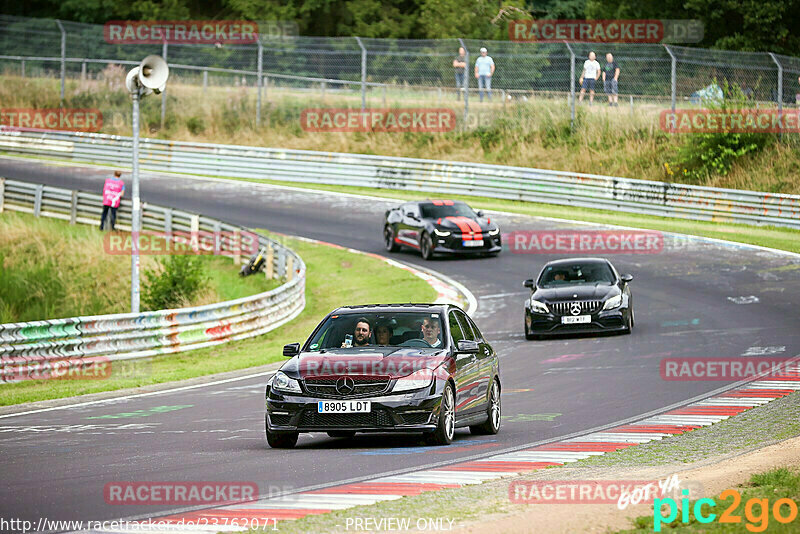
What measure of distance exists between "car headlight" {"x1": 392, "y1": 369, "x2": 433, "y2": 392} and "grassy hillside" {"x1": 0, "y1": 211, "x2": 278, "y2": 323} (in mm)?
15487

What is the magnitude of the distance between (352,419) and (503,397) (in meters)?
5.03

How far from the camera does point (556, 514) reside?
7.26m

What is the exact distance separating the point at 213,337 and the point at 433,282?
21.7ft

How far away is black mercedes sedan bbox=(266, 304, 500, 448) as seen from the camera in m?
10.6

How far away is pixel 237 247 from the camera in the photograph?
31.0 metres

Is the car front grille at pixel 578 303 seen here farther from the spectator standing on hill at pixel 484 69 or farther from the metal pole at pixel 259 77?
the metal pole at pixel 259 77

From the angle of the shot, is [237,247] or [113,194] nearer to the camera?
[237,247]

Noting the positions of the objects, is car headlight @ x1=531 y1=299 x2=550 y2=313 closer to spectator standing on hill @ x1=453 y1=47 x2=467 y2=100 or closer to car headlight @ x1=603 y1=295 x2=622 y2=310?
car headlight @ x1=603 y1=295 x2=622 y2=310

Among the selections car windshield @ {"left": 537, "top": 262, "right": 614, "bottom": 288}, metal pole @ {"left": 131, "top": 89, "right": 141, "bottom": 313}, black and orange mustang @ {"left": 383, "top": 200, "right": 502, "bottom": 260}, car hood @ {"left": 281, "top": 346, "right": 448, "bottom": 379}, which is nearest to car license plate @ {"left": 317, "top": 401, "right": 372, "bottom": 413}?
car hood @ {"left": 281, "top": 346, "right": 448, "bottom": 379}

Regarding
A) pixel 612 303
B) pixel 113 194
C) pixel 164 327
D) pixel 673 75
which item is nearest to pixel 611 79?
pixel 673 75

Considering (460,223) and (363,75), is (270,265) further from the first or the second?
(363,75)

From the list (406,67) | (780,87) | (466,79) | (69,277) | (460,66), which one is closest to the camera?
(69,277)

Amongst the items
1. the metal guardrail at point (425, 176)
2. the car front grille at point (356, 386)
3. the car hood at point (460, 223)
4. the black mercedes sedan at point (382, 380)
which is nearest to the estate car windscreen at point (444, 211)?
the car hood at point (460, 223)

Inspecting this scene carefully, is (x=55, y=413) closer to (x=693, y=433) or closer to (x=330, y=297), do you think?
(x=693, y=433)
